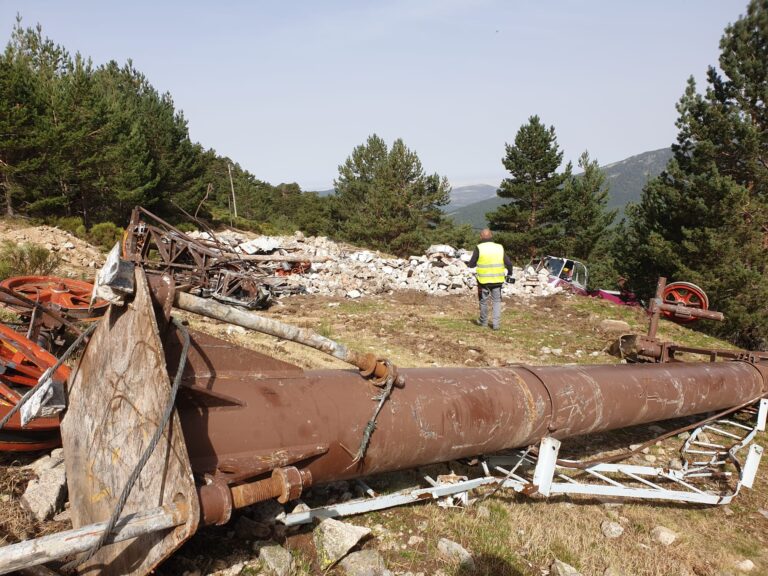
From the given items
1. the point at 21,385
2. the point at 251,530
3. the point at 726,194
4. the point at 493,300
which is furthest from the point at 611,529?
the point at 726,194

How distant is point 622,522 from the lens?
3.37 metres

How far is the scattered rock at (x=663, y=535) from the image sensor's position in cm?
316

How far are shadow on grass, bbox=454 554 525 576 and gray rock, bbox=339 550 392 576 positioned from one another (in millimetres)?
423

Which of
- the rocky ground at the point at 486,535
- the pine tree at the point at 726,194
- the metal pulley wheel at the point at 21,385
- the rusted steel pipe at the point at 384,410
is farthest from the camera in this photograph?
the pine tree at the point at 726,194

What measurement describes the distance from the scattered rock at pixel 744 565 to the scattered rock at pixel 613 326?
6963mm

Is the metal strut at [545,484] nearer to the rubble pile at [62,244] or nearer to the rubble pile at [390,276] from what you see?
the rubble pile at [390,276]

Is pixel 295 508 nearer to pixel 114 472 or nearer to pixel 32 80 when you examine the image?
pixel 114 472

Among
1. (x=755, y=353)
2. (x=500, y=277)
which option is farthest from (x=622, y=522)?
(x=500, y=277)

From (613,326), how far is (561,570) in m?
8.26

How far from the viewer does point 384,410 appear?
2.46 metres

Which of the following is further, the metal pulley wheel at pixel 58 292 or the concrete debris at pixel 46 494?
the metal pulley wheel at pixel 58 292

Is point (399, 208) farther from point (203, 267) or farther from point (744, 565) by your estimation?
point (744, 565)

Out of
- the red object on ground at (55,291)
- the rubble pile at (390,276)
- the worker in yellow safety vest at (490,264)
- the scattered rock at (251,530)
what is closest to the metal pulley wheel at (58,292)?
the red object on ground at (55,291)

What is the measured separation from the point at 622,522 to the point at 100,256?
16.4m
